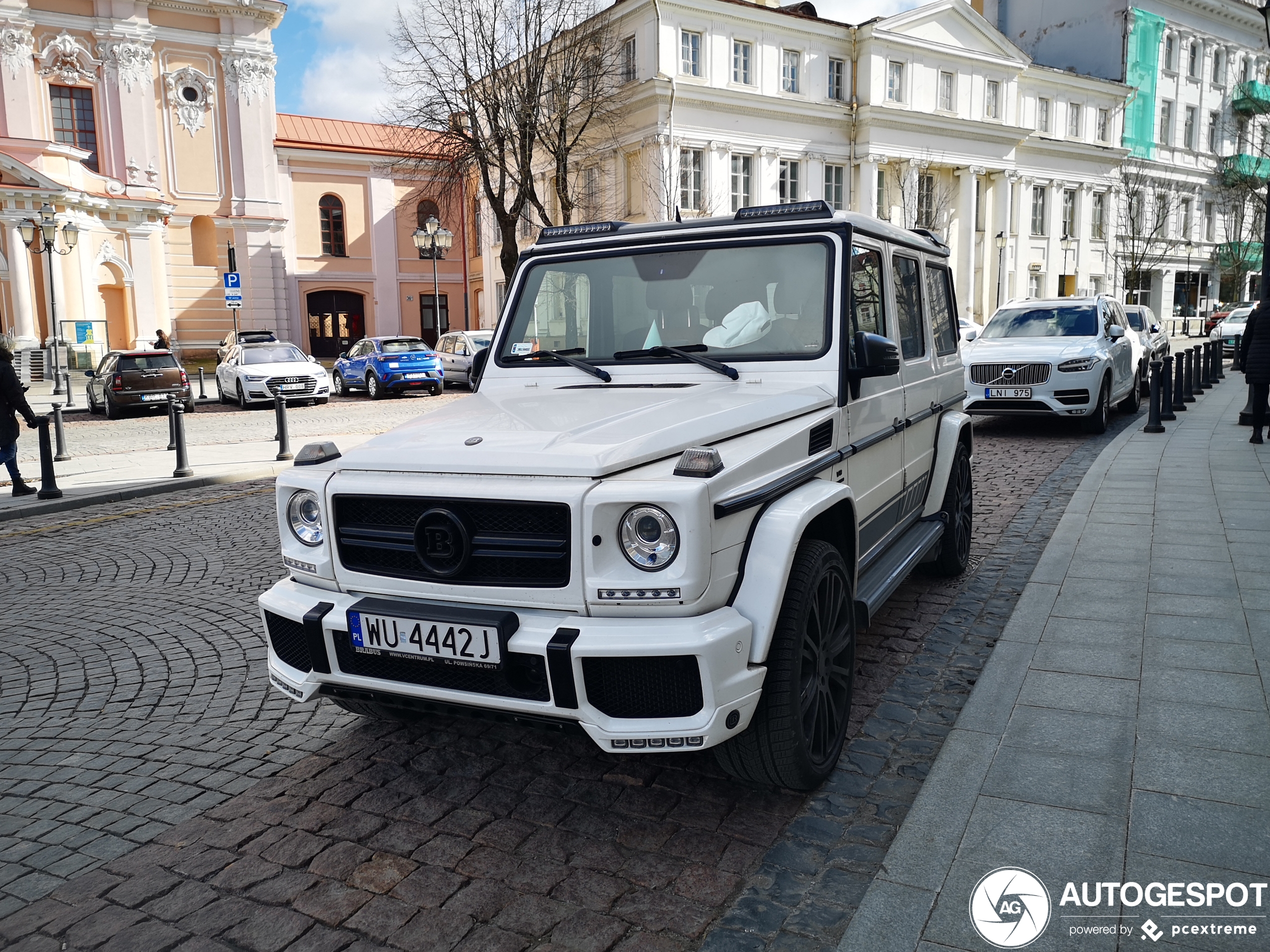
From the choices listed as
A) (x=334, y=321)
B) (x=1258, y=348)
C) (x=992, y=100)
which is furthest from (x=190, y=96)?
(x=1258, y=348)

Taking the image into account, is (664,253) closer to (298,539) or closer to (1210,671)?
(298,539)

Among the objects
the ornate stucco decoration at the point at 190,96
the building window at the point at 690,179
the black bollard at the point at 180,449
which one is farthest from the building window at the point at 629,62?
the black bollard at the point at 180,449

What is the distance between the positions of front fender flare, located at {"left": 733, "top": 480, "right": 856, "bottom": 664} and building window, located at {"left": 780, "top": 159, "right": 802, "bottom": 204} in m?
43.1

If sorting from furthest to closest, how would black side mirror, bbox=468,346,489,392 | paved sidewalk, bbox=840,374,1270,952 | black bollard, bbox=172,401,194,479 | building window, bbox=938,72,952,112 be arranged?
building window, bbox=938,72,952,112 → black bollard, bbox=172,401,194,479 → black side mirror, bbox=468,346,489,392 → paved sidewalk, bbox=840,374,1270,952

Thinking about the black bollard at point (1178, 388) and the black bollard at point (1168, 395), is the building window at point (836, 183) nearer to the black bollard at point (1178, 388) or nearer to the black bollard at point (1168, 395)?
the black bollard at point (1178, 388)

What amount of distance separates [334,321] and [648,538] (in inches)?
1953

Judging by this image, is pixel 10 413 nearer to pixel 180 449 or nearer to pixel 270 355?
pixel 180 449

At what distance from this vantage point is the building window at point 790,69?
42.9m

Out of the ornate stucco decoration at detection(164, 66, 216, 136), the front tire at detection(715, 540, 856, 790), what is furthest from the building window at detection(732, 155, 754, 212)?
the front tire at detection(715, 540, 856, 790)

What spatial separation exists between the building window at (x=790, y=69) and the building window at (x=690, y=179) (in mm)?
5522

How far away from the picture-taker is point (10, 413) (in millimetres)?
10812

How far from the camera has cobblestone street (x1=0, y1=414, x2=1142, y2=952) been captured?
286 centimetres

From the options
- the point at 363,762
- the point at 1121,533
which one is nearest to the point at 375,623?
the point at 363,762

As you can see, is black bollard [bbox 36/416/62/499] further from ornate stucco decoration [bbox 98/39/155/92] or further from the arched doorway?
the arched doorway
